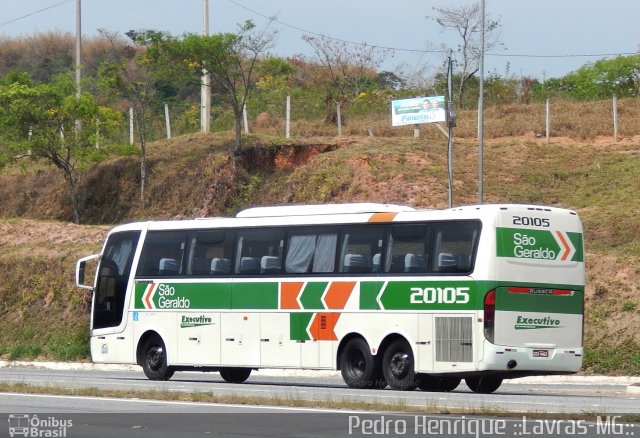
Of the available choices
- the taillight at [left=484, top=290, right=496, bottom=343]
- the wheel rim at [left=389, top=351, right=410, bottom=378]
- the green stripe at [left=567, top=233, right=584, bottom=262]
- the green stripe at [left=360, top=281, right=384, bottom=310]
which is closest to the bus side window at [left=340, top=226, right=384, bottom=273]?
the green stripe at [left=360, top=281, right=384, bottom=310]

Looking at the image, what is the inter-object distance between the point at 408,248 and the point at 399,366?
83.4 inches

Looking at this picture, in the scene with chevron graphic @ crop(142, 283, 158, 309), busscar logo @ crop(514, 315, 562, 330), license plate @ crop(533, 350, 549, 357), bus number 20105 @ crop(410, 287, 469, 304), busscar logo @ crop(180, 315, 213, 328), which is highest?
bus number 20105 @ crop(410, 287, 469, 304)

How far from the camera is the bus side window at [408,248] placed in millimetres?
22406

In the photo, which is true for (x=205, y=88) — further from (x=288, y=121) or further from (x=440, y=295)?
(x=440, y=295)

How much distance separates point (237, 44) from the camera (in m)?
47.5

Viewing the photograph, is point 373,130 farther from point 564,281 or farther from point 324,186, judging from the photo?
point 564,281

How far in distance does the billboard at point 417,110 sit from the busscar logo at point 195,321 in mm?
21395

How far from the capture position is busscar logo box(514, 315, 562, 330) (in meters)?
21.8

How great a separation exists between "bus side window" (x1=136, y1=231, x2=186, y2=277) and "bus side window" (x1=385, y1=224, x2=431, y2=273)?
5.21 meters

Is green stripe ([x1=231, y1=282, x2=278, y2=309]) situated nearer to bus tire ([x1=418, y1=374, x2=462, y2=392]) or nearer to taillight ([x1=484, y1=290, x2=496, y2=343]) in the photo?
bus tire ([x1=418, y1=374, x2=462, y2=392])

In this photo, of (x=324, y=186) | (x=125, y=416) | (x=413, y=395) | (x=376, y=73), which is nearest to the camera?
(x=125, y=416)

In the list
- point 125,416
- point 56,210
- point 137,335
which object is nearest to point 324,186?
point 56,210

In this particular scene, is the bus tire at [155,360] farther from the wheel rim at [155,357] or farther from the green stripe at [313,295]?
the green stripe at [313,295]

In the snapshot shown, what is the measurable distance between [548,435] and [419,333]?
928cm
